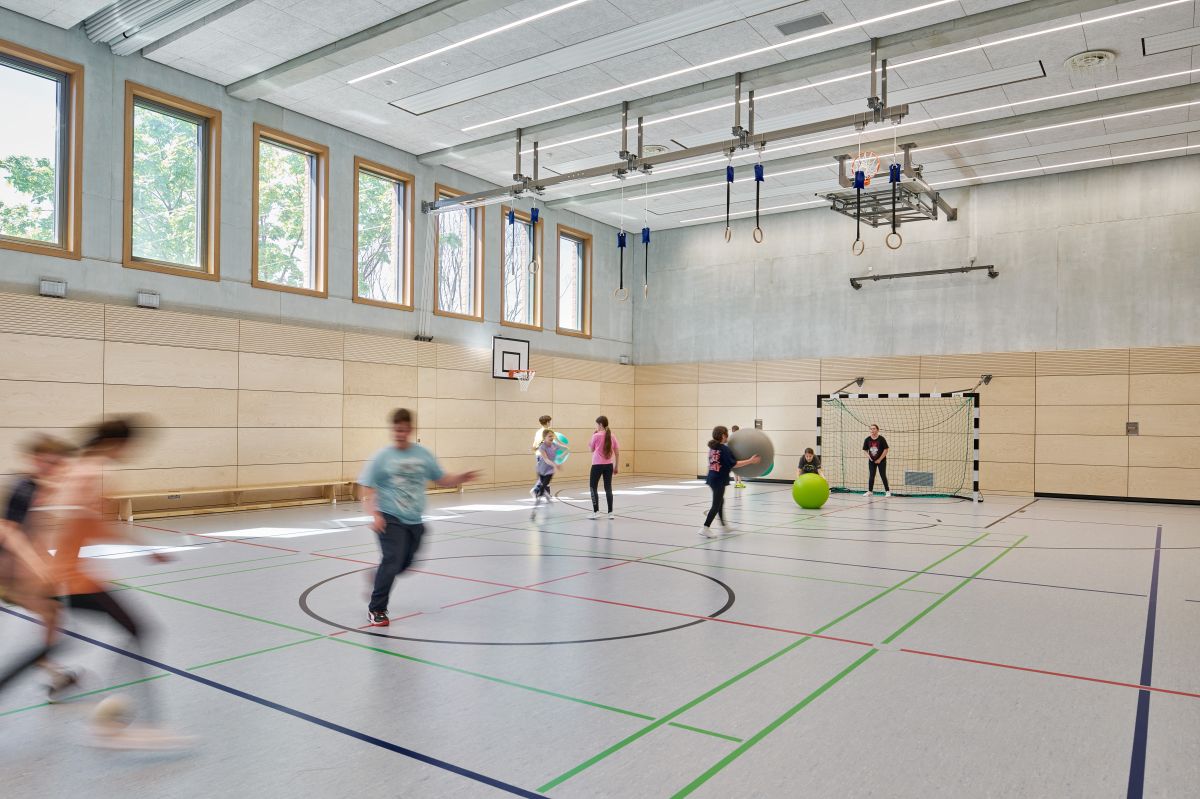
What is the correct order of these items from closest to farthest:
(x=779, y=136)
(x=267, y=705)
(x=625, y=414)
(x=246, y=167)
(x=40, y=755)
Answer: (x=40, y=755)
(x=267, y=705)
(x=779, y=136)
(x=246, y=167)
(x=625, y=414)

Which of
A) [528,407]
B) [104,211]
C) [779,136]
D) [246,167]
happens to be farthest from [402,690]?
[528,407]

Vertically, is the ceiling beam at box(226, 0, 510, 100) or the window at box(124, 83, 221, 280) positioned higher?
the ceiling beam at box(226, 0, 510, 100)

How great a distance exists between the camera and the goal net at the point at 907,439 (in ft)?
58.0

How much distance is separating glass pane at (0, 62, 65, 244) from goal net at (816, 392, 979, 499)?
47.9ft

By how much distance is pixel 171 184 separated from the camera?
12.5 m

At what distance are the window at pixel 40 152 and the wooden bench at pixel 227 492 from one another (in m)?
3.49

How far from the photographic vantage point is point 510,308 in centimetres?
1862

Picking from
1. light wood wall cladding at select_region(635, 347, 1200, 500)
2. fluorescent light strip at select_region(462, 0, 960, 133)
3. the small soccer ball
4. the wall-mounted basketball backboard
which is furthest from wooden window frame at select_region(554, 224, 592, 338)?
the small soccer ball

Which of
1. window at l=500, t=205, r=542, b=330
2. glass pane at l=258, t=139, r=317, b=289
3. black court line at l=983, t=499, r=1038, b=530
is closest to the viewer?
black court line at l=983, t=499, r=1038, b=530

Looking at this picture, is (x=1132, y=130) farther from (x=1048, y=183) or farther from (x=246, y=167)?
(x=246, y=167)

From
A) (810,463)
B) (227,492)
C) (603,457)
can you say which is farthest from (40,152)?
(810,463)

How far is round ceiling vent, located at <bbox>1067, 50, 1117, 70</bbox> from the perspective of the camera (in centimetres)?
1121

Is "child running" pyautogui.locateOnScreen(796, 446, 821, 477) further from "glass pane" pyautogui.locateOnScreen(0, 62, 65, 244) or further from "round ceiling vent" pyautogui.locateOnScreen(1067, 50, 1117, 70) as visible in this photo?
"glass pane" pyautogui.locateOnScreen(0, 62, 65, 244)

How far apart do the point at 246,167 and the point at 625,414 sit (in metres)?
11.8
